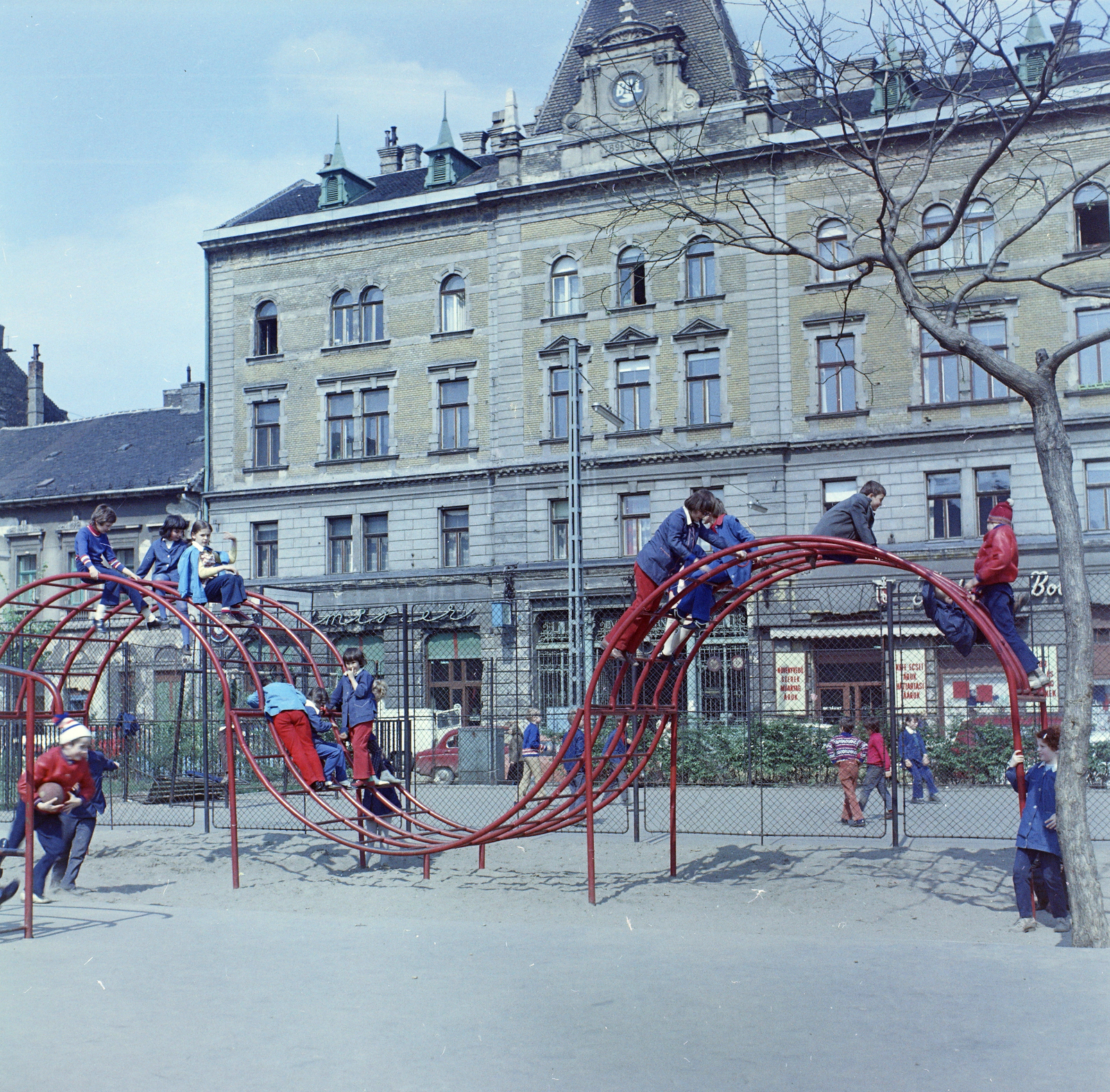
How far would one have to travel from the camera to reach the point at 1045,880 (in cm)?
978

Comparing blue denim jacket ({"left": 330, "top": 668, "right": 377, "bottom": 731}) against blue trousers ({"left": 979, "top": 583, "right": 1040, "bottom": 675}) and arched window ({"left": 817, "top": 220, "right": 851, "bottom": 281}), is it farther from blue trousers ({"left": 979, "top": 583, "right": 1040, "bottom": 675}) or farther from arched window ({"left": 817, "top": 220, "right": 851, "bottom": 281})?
arched window ({"left": 817, "top": 220, "right": 851, "bottom": 281})

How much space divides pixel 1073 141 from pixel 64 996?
30278 mm

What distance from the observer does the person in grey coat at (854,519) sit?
10492mm

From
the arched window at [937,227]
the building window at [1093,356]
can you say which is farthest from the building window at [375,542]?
the building window at [1093,356]

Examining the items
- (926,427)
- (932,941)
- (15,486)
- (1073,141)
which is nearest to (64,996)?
(932,941)

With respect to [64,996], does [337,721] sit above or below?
above

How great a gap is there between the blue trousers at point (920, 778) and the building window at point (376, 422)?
2151 centimetres

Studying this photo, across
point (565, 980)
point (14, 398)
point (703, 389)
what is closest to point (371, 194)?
point (703, 389)

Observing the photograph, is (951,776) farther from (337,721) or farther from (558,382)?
(558,382)

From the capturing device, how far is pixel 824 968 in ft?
26.4

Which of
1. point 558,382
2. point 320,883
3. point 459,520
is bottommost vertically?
point 320,883

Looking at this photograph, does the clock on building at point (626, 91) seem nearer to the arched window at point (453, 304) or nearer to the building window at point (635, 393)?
the arched window at point (453, 304)

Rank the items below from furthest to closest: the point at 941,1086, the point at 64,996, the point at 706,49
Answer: the point at 706,49 → the point at 64,996 → the point at 941,1086

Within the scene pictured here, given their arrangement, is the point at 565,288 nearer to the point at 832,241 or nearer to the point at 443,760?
the point at 832,241
